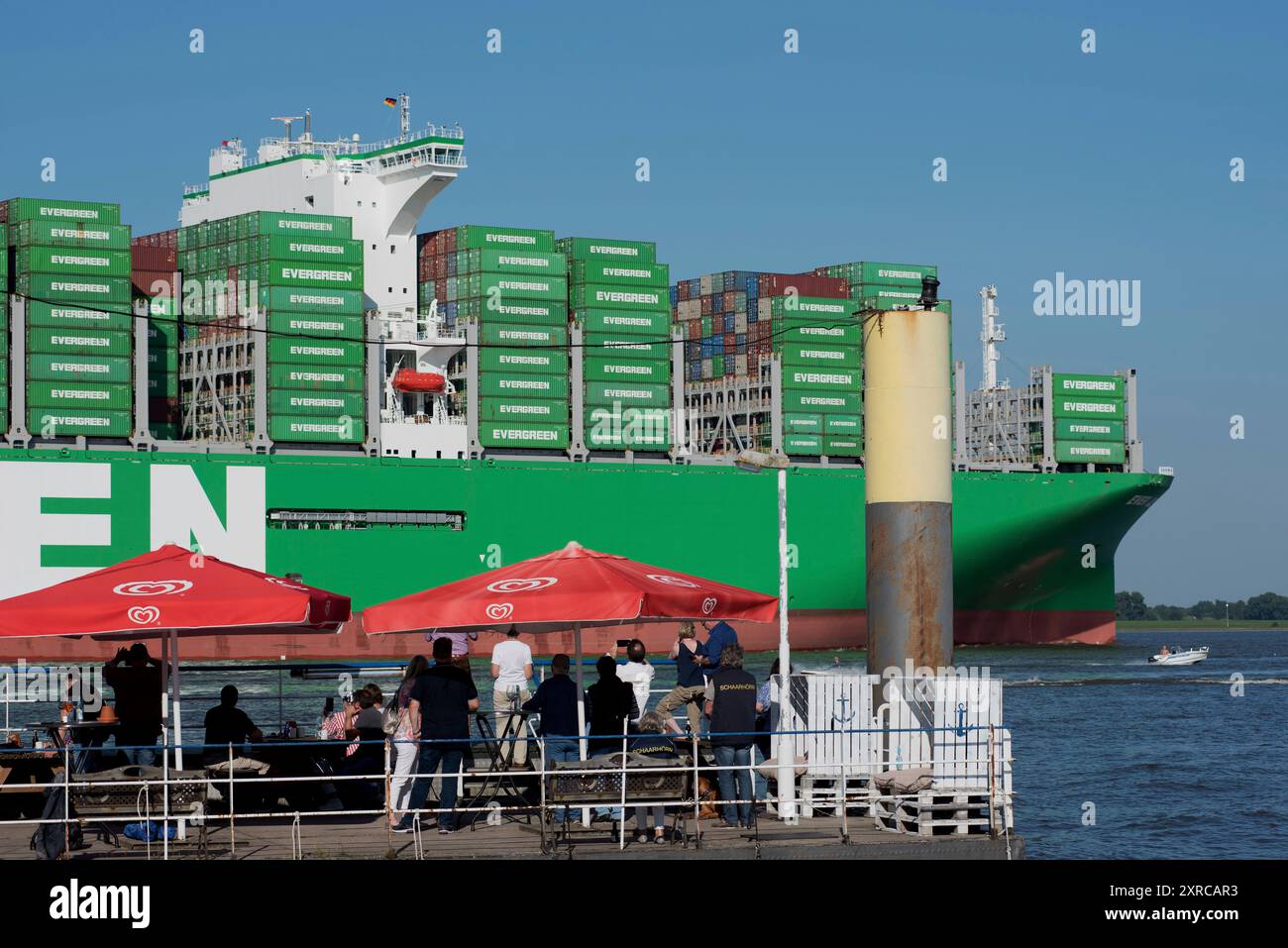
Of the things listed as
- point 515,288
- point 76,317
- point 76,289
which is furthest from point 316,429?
point 515,288

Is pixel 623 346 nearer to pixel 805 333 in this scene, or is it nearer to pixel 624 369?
pixel 624 369

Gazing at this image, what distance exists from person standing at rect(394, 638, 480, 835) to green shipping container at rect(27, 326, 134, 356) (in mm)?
40097

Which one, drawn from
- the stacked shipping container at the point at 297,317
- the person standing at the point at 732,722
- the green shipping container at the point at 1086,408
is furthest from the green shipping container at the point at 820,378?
the person standing at the point at 732,722

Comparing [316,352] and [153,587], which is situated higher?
[316,352]

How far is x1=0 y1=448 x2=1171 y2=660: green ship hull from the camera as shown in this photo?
165 feet

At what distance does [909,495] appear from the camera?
14.5 m

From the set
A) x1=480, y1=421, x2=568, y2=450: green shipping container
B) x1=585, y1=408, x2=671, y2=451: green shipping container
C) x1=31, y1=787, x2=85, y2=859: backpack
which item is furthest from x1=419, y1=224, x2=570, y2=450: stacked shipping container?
x1=31, y1=787, x2=85, y2=859: backpack

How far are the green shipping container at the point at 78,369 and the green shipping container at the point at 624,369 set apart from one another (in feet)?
46.3

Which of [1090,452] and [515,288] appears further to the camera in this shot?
[1090,452]

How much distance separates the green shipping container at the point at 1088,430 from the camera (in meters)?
68.9

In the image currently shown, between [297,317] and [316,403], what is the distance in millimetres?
2523

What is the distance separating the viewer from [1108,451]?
69500 mm

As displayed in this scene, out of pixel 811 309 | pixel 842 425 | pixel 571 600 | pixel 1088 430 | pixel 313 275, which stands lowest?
pixel 571 600
